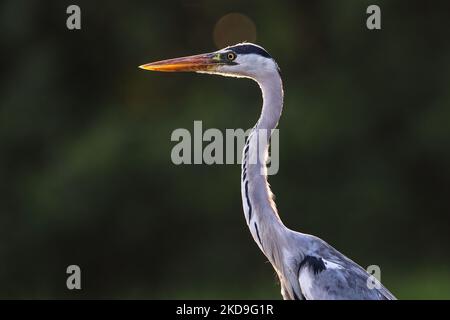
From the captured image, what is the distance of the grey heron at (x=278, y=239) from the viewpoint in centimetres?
412

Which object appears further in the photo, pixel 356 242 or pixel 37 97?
pixel 37 97

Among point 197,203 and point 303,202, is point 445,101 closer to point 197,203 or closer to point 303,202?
point 303,202

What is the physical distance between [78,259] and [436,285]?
330 cm

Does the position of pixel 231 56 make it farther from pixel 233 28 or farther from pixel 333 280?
pixel 233 28

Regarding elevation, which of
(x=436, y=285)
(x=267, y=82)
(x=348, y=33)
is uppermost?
(x=348, y=33)

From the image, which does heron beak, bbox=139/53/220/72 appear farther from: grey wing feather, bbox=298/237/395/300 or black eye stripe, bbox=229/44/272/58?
grey wing feather, bbox=298/237/395/300

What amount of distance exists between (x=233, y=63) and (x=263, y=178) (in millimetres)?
612

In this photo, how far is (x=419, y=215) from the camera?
9047 millimetres

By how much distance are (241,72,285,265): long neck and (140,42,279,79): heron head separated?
0.06m

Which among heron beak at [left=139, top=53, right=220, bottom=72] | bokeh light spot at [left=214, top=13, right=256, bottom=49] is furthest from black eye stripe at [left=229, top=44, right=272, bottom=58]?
bokeh light spot at [left=214, top=13, right=256, bottom=49]

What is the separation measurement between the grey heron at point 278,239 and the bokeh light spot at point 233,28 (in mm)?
4750

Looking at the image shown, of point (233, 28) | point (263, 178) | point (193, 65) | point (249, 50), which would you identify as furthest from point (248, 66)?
point (233, 28)

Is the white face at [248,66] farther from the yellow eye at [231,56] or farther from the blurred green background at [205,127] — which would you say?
the blurred green background at [205,127]
